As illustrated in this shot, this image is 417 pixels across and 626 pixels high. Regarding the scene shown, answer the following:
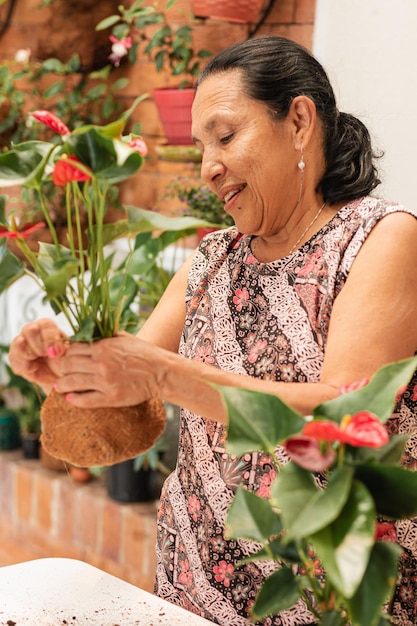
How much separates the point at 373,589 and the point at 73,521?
2.58 meters

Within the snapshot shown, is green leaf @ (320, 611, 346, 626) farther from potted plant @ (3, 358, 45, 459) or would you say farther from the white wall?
potted plant @ (3, 358, 45, 459)

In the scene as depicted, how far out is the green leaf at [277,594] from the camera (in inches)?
36.7

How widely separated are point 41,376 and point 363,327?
0.49 m

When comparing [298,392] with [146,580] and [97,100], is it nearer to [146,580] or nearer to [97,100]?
[146,580]

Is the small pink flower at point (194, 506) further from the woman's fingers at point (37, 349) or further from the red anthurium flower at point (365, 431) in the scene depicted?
the red anthurium flower at point (365, 431)

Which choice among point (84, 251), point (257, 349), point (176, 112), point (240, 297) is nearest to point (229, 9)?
point (176, 112)

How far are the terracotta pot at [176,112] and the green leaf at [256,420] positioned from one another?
6.32ft

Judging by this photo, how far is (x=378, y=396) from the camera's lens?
0.93 m

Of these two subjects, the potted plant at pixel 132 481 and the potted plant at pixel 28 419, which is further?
the potted plant at pixel 28 419

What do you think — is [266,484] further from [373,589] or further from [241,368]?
[373,589]

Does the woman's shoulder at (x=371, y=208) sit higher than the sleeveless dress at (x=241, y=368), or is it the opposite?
the woman's shoulder at (x=371, y=208)

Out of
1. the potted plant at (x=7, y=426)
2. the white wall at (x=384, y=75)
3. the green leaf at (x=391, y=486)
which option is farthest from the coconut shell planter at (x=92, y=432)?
the potted plant at (x=7, y=426)

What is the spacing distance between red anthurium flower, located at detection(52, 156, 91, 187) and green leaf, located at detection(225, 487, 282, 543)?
1.38ft

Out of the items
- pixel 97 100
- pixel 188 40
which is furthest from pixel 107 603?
A: pixel 97 100
